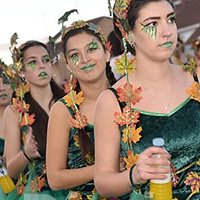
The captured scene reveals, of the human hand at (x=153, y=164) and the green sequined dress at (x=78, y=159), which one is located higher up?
the human hand at (x=153, y=164)

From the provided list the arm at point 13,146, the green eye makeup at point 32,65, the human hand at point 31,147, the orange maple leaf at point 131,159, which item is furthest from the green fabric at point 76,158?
the green eye makeup at point 32,65

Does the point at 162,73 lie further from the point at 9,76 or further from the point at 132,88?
the point at 9,76

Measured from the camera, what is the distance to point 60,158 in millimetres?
2812

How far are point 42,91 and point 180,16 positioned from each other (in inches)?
266

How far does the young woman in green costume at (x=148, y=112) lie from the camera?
2061 millimetres

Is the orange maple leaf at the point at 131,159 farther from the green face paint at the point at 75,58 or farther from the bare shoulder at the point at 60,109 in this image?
the green face paint at the point at 75,58

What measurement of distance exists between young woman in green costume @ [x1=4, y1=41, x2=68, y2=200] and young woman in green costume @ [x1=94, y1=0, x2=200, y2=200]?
4.73ft

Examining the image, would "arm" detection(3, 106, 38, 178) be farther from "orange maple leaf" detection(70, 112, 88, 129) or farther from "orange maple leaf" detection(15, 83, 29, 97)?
"orange maple leaf" detection(70, 112, 88, 129)

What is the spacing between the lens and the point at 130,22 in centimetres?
220

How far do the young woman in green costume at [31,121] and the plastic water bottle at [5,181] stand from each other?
0.20 feet

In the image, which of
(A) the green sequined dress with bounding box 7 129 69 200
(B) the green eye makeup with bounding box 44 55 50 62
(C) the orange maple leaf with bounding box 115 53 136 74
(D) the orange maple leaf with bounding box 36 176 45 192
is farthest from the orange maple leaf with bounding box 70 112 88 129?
(B) the green eye makeup with bounding box 44 55 50 62

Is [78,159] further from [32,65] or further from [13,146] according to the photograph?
[32,65]

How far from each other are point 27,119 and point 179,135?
6.47 feet

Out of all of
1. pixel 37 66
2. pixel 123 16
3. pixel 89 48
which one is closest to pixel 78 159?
pixel 89 48
